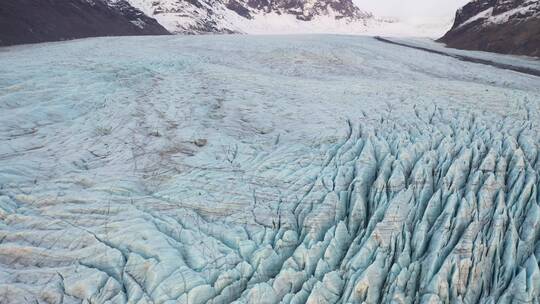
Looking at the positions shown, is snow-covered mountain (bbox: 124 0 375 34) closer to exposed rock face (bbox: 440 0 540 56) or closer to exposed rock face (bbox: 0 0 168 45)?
exposed rock face (bbox: 0 0 168 45)

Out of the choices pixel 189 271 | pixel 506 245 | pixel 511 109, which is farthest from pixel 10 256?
→ pixel 511 109

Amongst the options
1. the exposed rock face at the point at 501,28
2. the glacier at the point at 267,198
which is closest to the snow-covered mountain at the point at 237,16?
the exposed rock face at the point at 501,28

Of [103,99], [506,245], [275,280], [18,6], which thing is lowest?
[275,280]

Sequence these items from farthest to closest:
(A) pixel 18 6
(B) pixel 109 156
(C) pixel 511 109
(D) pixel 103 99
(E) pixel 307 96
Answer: (A) pixel 18 6
(E) pixel 307 96
(D) pixel 103 99
(C) pixel 511 109
(B) pixel 109 156

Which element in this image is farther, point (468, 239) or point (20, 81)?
point (20, 81)

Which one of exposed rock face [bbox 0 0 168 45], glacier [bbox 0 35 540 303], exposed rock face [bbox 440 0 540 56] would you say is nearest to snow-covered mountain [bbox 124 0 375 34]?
exposed rock face [bbox 0 0 168 45]

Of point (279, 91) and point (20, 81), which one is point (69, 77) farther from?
point (279, 91)
